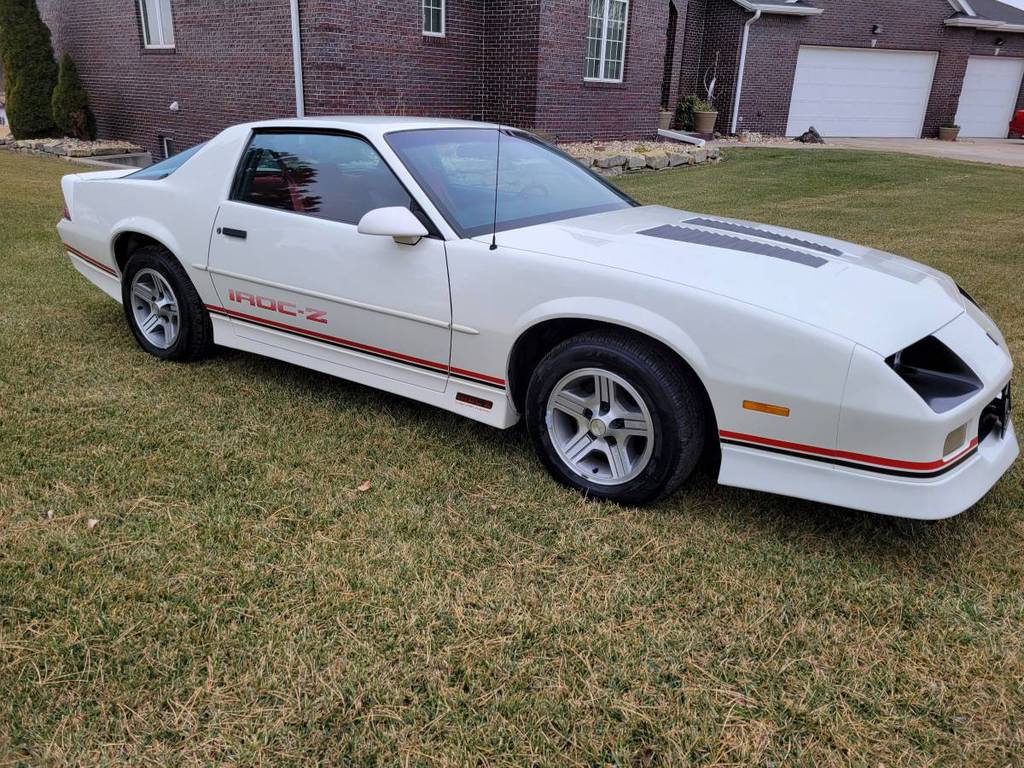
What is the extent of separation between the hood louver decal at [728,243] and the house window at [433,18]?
11.0 meters

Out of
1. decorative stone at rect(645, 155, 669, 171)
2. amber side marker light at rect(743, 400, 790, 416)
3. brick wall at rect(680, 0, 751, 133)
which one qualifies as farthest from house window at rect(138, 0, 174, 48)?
amber side marker light at rect(743, 400, 790, 416)

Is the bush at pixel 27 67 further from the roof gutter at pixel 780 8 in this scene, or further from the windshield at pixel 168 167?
the roof gutter at pixel 780 8

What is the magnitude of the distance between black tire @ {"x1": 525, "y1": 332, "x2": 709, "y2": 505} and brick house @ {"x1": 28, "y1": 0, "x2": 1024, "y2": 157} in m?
10.4

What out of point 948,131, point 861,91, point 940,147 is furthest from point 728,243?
point 948,131

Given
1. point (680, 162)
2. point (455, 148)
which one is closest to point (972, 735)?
point (455, 148)

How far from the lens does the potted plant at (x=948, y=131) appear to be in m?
23.8

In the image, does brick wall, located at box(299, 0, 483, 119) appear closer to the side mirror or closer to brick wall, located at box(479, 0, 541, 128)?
brick wall, located at box(479, 0, 541, 128)

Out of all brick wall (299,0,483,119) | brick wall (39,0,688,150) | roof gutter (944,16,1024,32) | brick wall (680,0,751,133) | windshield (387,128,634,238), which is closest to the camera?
windshield (387,128,634,238)

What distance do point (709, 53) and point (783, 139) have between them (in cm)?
311

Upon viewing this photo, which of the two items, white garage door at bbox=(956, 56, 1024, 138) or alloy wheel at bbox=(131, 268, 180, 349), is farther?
white garage door at bbox=(956, 56, 1024, 138)

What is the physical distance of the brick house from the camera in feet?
40.5

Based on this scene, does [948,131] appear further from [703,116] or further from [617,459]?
[617,459]

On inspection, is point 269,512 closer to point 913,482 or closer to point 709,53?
point 913,482

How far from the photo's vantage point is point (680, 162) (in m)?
15.7
